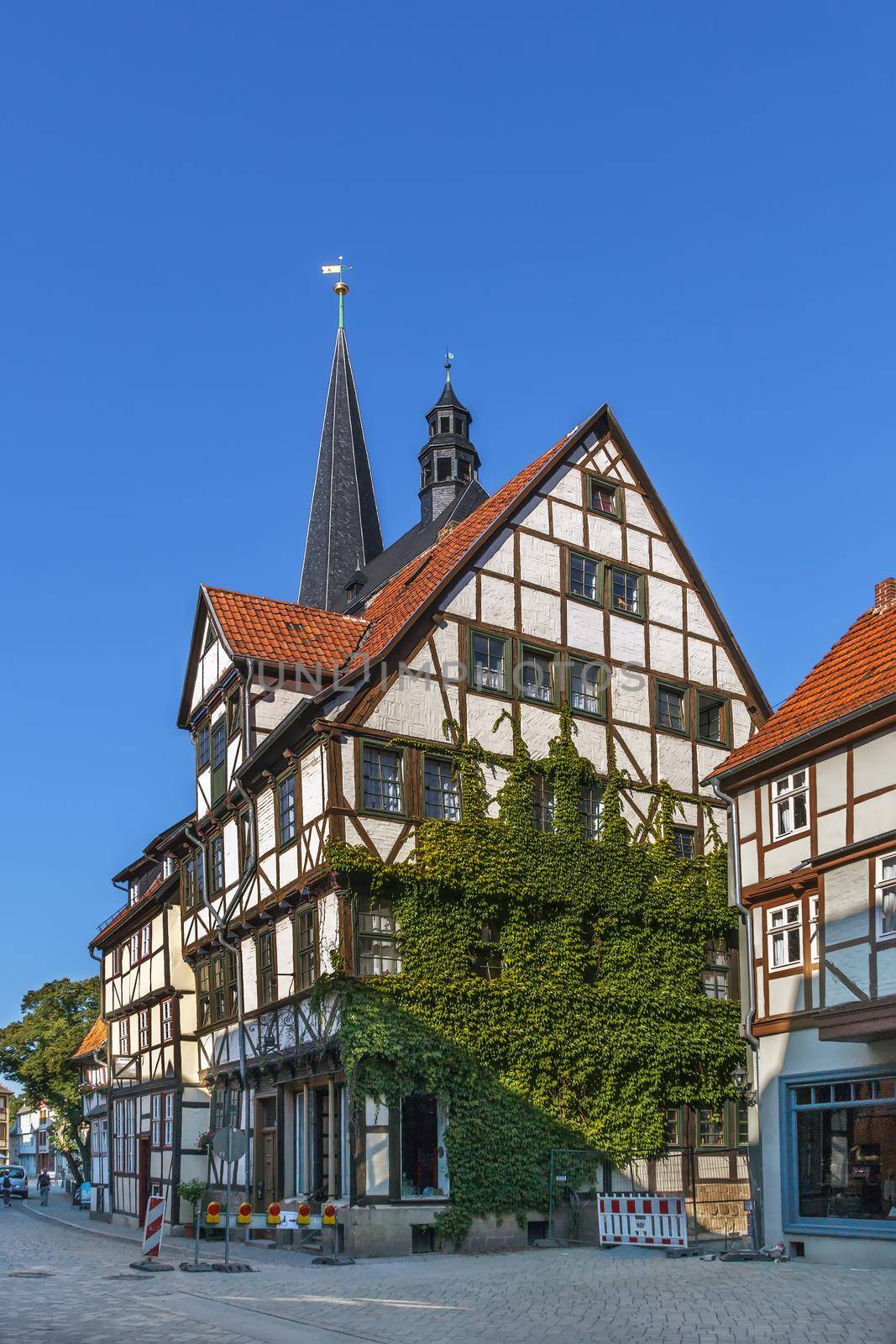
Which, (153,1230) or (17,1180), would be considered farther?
(17,1180)

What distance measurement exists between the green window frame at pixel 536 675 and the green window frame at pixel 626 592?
7.13 feet

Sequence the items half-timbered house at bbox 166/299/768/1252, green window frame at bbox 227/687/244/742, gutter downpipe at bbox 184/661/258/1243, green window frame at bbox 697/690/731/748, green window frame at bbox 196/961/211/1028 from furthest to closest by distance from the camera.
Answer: green window frame at bbox 196/961/211/1028 → green window frame at bbox 697/690/731/748 → green window frame at bbox 227/687/244/742 → gutter downpipe at bbox 184/661/258/1243 → half-timbered house at bbox 166/299/768/1252

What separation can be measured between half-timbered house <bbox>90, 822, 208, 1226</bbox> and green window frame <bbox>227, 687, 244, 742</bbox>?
559 cm

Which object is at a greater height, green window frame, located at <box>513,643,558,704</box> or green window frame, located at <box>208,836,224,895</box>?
green window frame, located at <box>513,643,558,704</box>

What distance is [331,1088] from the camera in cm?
2706

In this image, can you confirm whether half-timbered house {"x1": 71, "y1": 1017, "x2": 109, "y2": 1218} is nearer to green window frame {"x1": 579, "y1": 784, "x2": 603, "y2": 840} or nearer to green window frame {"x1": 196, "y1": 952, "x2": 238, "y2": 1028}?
green window frame {"x1": 196, "y1": 952, "x2": 238, "y2": 1028}

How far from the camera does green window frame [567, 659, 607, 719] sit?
3197cm

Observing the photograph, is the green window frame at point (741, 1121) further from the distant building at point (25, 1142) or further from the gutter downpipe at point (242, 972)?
the distant building at point (25, 1142)

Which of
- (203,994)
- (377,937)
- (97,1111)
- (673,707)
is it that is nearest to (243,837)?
(203,994)

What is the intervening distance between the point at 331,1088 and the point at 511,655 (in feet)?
30.8

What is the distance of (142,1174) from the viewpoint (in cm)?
4159

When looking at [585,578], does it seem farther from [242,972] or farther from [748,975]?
[242,972]

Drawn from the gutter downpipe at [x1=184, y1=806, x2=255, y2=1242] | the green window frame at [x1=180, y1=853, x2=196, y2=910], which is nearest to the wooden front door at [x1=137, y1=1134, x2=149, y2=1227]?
the green window frame at [x1=180, y1=853, x2=196, y2=910]

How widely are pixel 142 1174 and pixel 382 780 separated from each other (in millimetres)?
18713
